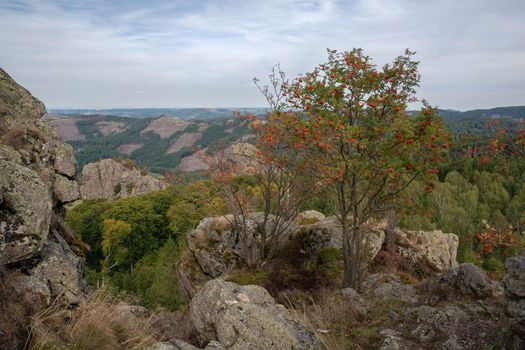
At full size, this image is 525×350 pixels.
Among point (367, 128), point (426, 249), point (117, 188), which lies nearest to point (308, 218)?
point (426, 249)

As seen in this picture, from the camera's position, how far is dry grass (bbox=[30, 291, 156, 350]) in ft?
15.7

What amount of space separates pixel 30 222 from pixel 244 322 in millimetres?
4202

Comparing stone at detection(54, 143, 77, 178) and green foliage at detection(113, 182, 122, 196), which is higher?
stone at detection(54, 143, 77, 178)

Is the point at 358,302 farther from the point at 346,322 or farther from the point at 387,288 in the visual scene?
the point at 387,288

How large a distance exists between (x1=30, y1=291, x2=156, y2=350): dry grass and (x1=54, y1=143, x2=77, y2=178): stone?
387cm

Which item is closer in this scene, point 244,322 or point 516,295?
point 516,295

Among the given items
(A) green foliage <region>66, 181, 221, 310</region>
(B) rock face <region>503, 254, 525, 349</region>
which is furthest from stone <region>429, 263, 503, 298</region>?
(A) green foliage <region>66, 181, 221, 310</region>

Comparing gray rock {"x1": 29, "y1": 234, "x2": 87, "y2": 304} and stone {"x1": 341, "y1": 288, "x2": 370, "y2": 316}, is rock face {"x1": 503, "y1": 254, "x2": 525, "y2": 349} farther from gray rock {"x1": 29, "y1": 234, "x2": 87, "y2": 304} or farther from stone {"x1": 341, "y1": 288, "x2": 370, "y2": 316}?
gray rock {"x1": 29, "y1": 234, "x2": 87, "y2": 304}

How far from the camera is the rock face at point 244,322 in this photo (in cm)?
646

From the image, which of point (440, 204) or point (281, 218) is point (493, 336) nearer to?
point (281, 218)

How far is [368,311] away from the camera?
9266mm

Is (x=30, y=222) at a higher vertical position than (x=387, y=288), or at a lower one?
higher

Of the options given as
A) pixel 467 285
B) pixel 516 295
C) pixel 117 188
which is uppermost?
pixel 516 295

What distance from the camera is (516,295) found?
18.9 ft
